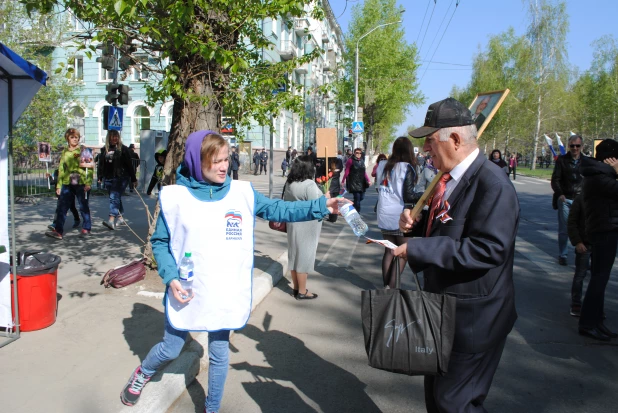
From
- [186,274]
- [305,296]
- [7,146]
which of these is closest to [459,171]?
[186,274]

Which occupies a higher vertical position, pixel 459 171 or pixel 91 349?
pixel 459 171

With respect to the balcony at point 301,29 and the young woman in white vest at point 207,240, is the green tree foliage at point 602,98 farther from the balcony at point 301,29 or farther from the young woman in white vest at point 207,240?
the young woman in white vest at point 207,240

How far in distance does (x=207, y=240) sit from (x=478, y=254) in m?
1.50

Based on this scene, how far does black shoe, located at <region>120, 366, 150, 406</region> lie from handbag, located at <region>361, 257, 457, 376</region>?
174 centimetres

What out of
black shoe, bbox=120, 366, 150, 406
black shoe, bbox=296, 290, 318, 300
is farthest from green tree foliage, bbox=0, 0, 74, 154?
black shoe, bbox=120, 366, 150, 406

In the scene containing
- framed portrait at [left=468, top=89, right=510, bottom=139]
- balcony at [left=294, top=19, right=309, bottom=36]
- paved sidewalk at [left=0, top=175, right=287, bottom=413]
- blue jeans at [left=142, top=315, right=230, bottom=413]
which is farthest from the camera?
balcony at [left=294, top=19, right=309, bottom=36]

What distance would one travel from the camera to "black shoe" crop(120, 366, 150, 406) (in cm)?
313

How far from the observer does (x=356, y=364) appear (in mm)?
4121

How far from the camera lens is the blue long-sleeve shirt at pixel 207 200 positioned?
2844 millimetres

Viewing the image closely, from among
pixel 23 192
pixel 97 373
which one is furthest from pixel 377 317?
pixel 23 192

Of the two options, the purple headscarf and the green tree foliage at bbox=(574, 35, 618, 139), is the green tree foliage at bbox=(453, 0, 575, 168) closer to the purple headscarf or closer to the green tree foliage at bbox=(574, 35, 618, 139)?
the green tree foliage at bbox=(574, 35, 618, 139)

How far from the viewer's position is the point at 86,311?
16.0 ft

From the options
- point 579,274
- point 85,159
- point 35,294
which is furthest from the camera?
point 85,159

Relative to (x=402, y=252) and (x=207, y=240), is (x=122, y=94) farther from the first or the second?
(x=402, y=252)
